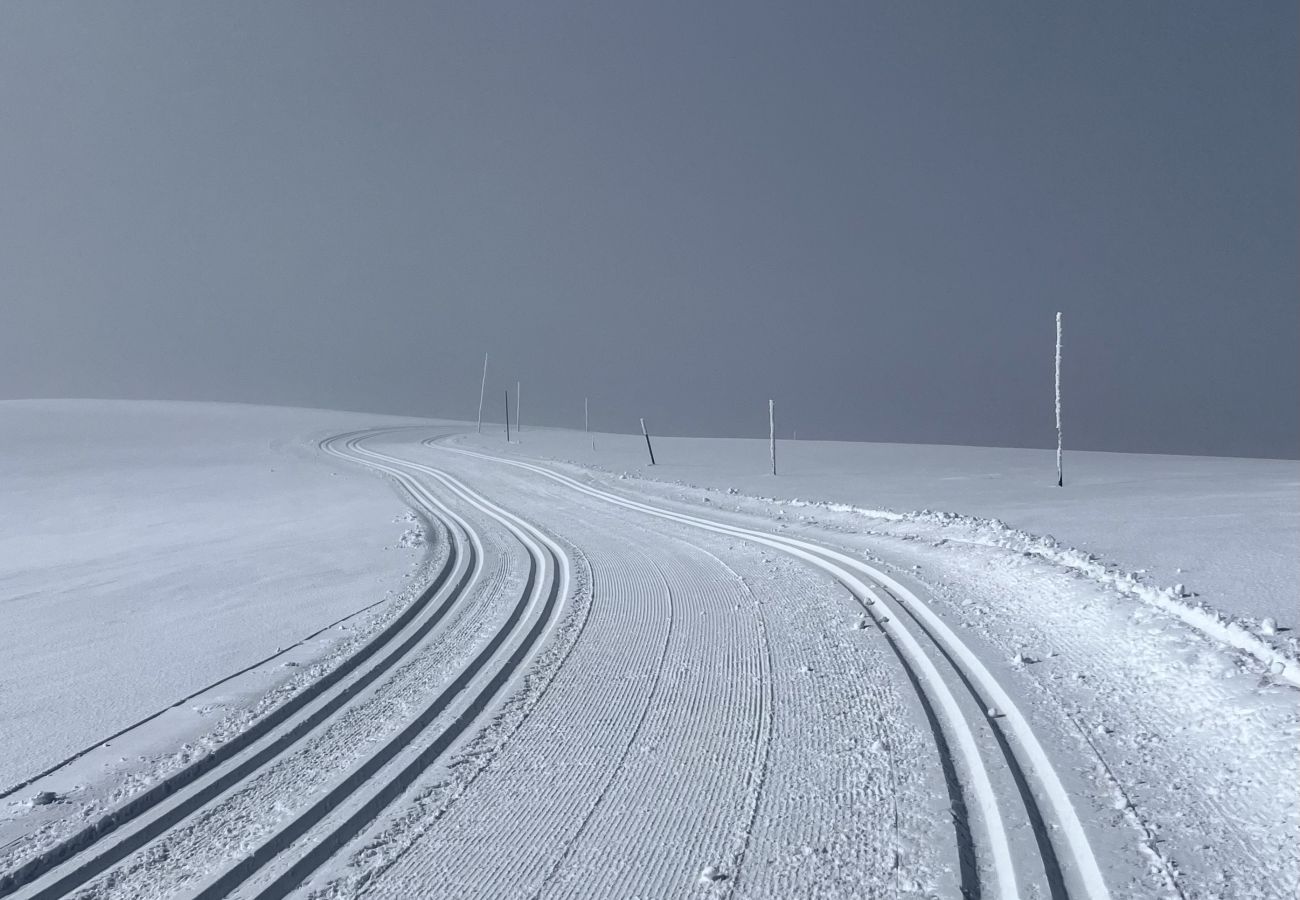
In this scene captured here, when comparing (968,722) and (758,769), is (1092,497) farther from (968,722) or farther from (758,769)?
(758,769)

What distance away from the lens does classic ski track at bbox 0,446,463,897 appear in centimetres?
431

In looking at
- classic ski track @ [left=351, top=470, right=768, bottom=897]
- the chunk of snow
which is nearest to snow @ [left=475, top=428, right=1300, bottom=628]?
classic ski track @ [left=351, top=470, right=768, bottom=897]

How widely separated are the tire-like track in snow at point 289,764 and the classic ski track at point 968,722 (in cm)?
338

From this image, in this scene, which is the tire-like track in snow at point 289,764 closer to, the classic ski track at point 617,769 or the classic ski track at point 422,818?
the classic ski track at point 422,818

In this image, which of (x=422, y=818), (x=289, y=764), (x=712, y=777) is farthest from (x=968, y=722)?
(x=289, y=764)

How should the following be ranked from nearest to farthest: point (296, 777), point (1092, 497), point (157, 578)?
point (296, 777)
point (157, 578)
point (1092, 497)

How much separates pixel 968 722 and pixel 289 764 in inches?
179

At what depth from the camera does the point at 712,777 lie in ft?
16.9

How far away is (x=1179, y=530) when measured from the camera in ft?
41.1

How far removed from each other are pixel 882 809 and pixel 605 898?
64.7 inches

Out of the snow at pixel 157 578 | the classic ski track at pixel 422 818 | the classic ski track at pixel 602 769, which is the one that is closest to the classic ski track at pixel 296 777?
the classic ski track at pixel 422 818

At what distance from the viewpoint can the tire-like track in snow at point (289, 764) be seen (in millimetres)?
4223

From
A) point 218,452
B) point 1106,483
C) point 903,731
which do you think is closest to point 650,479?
point 1106,483

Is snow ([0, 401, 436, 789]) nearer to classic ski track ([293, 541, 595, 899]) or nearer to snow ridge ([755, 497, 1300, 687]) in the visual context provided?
classic ski track ([293, 541, 595, 899])
